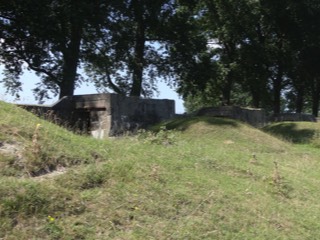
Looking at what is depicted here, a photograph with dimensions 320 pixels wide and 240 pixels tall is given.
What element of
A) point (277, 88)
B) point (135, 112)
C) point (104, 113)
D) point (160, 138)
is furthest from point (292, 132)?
point (277, 88)

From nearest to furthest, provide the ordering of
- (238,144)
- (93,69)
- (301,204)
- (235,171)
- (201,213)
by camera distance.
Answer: (201,213) < (301,204) < (235,171) < (238,144) < (93,69)

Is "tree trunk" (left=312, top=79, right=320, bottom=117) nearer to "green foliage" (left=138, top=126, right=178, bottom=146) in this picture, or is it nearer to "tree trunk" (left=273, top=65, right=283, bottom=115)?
"tree trunk" (left=273, top=65, right=283, bottom=115)

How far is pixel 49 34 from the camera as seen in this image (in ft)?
54.3

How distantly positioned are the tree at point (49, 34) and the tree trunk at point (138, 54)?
90.9 inches

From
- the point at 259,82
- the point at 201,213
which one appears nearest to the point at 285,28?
the point at 259,82

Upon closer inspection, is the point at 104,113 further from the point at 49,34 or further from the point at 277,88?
the point at 277,88

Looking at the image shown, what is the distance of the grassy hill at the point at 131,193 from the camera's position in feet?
13.0

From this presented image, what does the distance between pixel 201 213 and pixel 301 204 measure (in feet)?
5.67

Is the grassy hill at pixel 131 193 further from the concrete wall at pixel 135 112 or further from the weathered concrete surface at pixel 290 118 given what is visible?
the weathered concrete surface at pixel 290 118

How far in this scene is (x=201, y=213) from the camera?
465 cm

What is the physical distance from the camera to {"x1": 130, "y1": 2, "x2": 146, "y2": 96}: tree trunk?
1944cm

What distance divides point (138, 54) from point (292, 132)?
26.0 feet

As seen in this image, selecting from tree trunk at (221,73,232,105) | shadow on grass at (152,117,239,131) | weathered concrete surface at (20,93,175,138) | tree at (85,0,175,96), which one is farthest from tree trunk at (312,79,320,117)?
shadow on grass at (152,117,239,131)

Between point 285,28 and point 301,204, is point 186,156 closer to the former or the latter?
point 301,204
